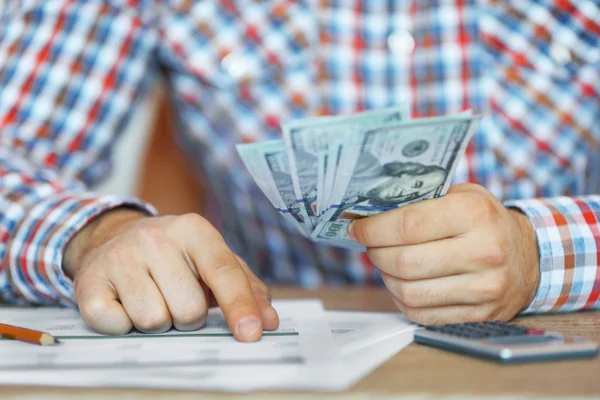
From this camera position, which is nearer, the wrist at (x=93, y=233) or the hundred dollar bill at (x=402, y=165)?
the hundred dollar bill at (x=402, y=165)

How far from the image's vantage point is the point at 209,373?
42 cm

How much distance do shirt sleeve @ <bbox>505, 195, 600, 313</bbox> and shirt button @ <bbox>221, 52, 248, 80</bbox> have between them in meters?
0.67

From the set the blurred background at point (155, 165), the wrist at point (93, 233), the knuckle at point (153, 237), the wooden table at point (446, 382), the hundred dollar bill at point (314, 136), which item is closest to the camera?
the wooden table at point (446, 382)

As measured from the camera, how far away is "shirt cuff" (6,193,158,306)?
0.79m

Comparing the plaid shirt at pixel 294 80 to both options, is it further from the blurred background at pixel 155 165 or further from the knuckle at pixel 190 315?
the knuckle at pixel 190 315

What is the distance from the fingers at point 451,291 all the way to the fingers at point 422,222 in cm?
4

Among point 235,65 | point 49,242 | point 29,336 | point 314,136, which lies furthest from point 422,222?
point 235,65

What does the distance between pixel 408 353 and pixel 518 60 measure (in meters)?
0.81

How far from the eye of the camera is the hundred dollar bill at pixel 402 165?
20.3 inches

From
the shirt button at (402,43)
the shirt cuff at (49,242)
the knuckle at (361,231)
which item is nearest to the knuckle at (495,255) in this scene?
the knuckle at (361,231)

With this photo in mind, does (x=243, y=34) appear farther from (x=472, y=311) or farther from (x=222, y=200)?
(x=472, y=311)

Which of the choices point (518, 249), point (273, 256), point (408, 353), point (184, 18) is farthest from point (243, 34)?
point (408, 353)

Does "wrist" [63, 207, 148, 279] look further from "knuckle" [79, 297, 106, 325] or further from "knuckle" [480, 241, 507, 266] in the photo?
"knuckle" [480, 241, 507, 266]

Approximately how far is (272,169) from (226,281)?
116 mm
